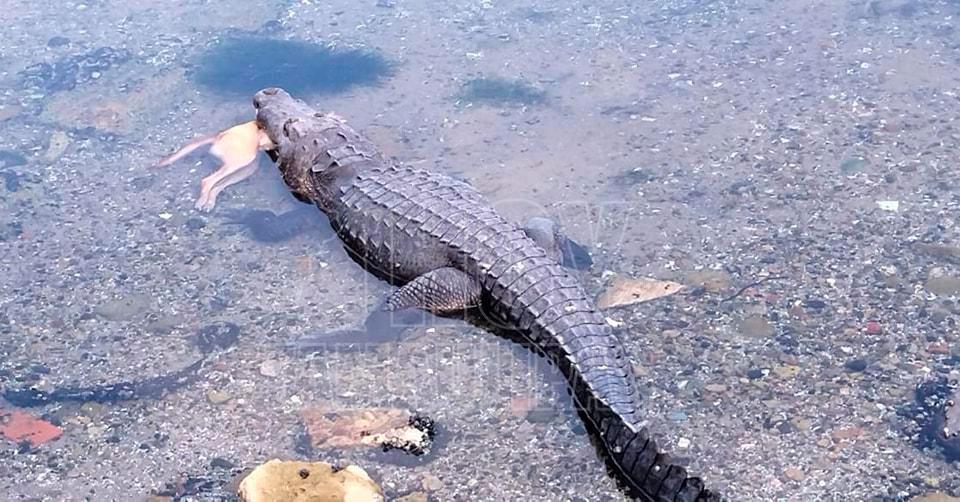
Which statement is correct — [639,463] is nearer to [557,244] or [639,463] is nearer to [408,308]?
[408,308]

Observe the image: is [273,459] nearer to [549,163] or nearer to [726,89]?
[549,163]

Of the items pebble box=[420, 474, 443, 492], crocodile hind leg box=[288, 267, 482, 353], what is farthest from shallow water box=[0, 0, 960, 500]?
crocodile hind leg box=[288, 267, 482, 353]

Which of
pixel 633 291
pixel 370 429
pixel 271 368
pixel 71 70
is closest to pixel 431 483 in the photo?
pixel 370 429

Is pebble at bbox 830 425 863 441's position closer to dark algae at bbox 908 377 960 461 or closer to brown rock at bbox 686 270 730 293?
dark algae at bbox 908 377 960 461

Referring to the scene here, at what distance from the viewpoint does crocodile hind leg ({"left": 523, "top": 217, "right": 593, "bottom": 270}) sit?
5719 mm

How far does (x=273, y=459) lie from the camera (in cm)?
454

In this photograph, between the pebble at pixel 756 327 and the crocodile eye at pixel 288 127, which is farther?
the crocodile eye at pixel 288 127

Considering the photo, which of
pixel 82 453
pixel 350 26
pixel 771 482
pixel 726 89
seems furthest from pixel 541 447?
pixel 350 26

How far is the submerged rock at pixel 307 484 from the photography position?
4.08m

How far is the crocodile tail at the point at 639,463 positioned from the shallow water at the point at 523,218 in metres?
0.12

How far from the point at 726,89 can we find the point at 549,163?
164 cm

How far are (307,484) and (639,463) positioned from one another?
1.36 metres

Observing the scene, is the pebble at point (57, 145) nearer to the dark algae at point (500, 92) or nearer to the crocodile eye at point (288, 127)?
the crocodile eye at point (288, 127)

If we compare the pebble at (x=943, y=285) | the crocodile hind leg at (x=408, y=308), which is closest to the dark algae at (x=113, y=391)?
the crocodile hind leg at (x=408, y=308)
